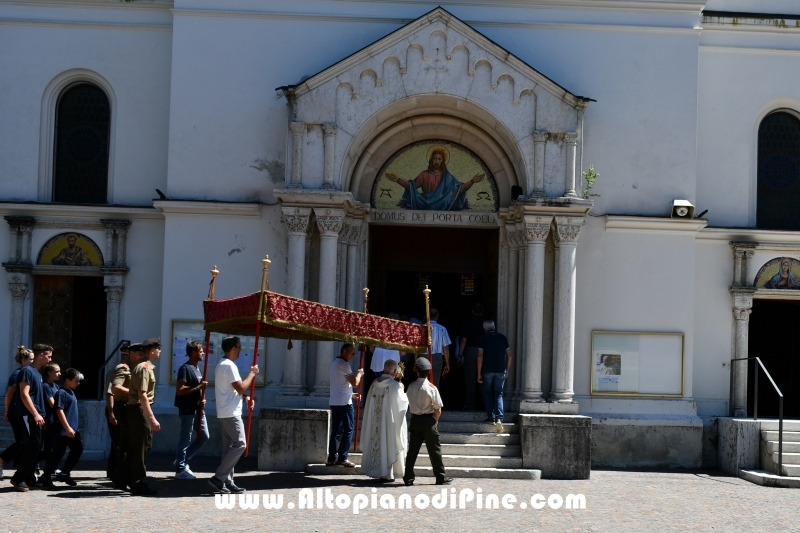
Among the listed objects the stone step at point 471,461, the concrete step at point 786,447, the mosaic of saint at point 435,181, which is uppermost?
the mosaic of saint at point 435,181

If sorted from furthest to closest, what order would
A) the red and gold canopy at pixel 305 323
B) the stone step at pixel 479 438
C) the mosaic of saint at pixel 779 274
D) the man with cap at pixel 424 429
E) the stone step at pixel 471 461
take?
1. the mosaic of saint at pixel 779 274
2. the stone step at pixel 479 438
3. the stone step at pixel 471 461
4. the man with cap at pixel 424 429
5. the red and gold canopy at pixel 305 323

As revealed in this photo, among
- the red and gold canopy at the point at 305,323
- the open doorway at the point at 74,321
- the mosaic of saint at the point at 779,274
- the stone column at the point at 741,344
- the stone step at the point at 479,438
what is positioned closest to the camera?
the red and gold canopy at the point at 305,323

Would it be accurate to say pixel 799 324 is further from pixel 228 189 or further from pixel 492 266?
pixel 228 189

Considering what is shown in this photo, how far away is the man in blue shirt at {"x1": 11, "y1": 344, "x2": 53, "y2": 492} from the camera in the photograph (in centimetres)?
1478

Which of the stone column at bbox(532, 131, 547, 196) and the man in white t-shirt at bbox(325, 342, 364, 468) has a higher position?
the stone column at bbox(532, 131, 547, 196)

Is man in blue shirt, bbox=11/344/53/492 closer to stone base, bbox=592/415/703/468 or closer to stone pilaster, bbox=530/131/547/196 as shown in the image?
stone pilaster, bbox=530/131/547/196

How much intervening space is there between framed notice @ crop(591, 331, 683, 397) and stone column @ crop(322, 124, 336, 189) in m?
5.15

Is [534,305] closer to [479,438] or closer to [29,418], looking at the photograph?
[479,438]

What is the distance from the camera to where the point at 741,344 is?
20.4 metres

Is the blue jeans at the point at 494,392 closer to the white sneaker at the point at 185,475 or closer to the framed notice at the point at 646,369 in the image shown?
the framed notice at the point at 646,369

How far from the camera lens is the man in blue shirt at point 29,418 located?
14.8m

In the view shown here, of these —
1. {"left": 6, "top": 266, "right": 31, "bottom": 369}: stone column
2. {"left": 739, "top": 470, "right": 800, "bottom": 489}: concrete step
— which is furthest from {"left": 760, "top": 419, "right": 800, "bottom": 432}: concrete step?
{"left": 6, "top": 266, "right": 31, "bottom": 369}: stone column

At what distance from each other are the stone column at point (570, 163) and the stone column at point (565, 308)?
48cm

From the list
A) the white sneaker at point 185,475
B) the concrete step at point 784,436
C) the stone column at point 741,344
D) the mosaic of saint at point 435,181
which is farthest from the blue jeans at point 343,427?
the stone column at point 741,344
